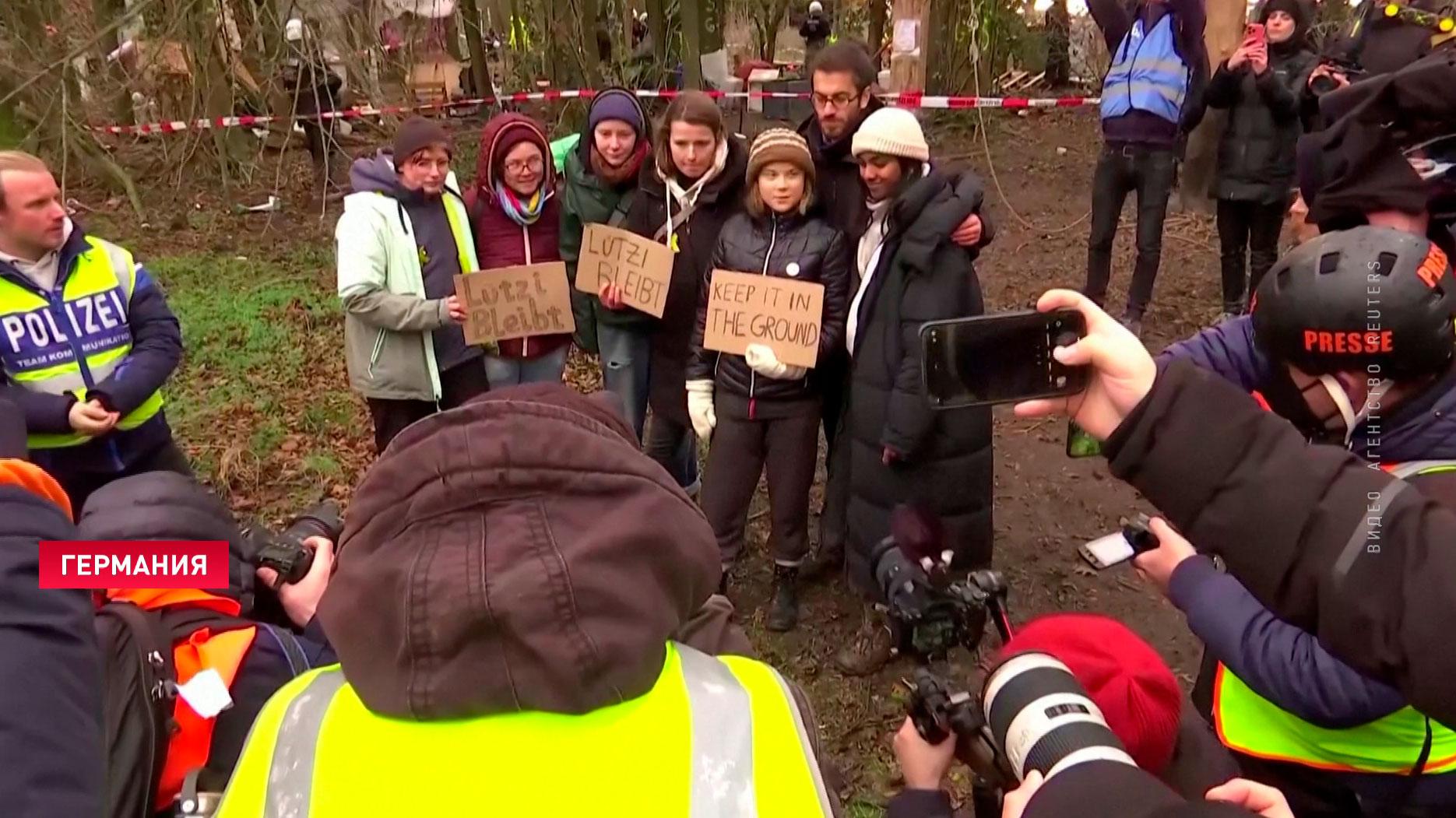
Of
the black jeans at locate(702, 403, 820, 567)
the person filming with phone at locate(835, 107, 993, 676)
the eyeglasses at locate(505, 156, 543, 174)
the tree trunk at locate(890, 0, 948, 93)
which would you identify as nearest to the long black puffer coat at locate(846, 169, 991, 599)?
the person filming with phone at locate(835, 107, 993, 676)

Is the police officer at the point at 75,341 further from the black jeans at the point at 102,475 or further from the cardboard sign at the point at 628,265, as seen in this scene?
the cardboard sign at the point at 628,265

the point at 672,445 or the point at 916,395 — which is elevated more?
the point at 916,395

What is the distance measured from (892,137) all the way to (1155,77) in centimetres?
350

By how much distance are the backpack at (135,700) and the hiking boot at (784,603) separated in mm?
2700

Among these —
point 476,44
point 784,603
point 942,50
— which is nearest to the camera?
point 784,603

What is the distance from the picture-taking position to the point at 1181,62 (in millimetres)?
6133

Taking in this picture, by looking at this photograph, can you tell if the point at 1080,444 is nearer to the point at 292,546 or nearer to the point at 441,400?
the point at 292,546

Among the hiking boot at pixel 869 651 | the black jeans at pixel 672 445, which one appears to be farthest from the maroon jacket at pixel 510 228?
the hiking boot at pixel 869 651

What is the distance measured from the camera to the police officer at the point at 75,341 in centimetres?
342

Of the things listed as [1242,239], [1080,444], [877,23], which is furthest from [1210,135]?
[1080,444]

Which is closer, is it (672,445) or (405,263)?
(405,263)

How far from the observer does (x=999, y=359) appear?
62.1 inches

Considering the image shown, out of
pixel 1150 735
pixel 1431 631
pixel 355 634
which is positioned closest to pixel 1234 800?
pixel 1150 735

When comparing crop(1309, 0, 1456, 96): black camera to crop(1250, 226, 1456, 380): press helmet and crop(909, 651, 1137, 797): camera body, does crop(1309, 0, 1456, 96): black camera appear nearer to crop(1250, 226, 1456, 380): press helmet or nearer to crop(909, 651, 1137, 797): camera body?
crop(1250, 226, 1456, 380): press helmet
